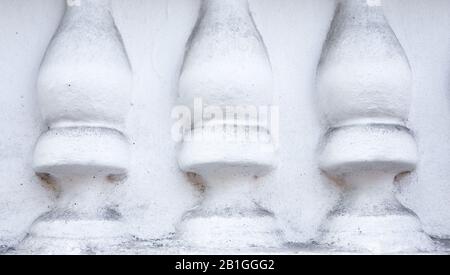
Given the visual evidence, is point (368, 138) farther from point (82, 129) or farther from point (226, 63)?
point (82, 129)

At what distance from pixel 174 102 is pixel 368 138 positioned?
0.23m

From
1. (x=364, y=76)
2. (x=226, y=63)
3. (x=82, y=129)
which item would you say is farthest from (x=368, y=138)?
(x=82, y=129)

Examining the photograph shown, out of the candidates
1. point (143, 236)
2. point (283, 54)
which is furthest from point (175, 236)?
point (283, 54)

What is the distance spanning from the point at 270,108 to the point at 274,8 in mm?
139

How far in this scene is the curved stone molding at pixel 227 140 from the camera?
0.88 metres

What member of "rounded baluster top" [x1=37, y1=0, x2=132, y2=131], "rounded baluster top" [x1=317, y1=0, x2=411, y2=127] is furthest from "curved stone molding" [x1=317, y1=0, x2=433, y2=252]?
"rounded baluster top" [x1=37, y1=0, x2=132, y2=131]

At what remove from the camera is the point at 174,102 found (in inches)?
37.3

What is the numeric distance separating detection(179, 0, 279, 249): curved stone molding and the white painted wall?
0.12 ft

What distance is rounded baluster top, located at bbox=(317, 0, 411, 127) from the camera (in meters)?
0.90

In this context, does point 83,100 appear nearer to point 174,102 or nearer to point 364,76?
point 174,102

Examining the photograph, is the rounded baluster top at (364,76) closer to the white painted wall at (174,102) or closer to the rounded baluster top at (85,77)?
the white painted wall at (174,102)
